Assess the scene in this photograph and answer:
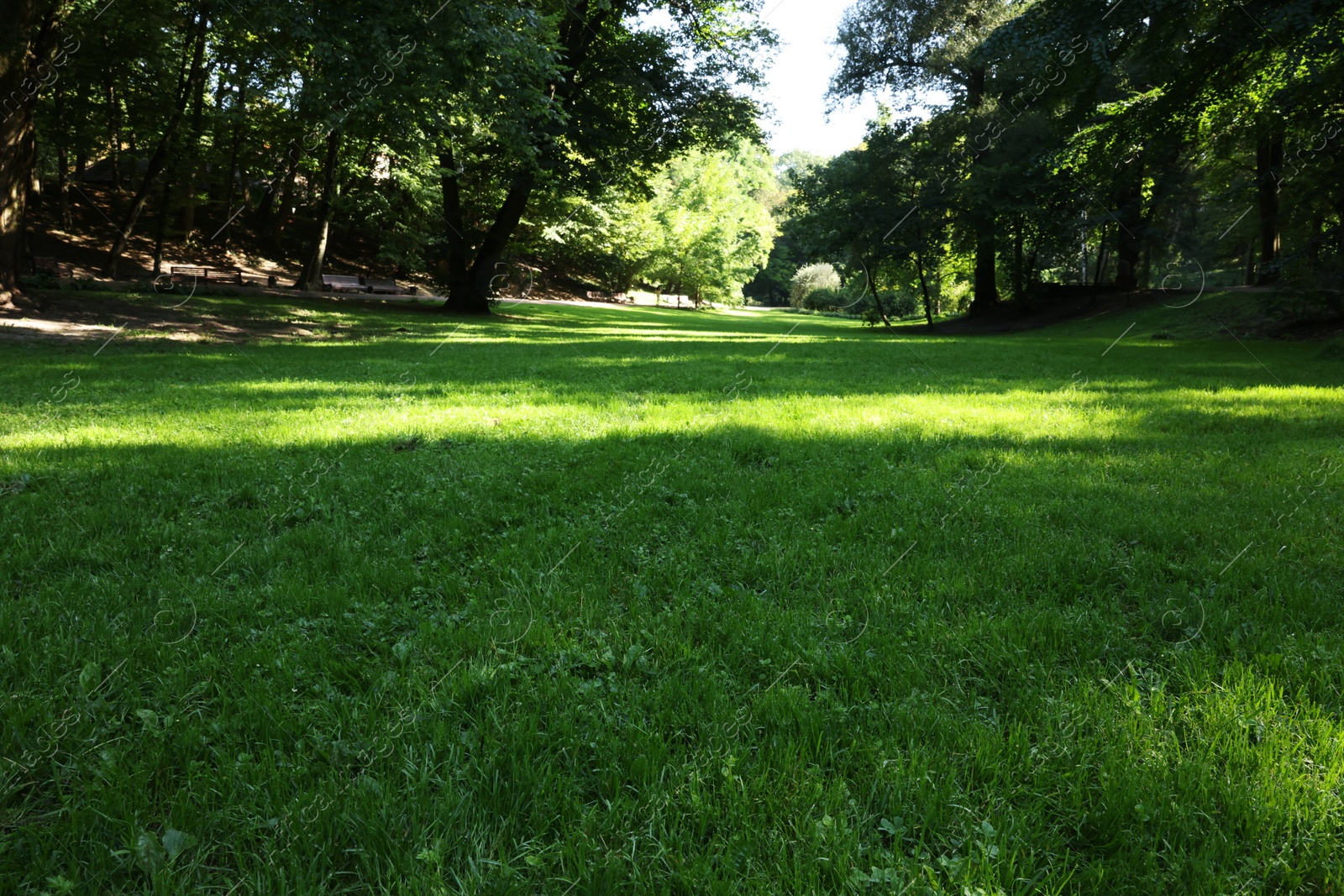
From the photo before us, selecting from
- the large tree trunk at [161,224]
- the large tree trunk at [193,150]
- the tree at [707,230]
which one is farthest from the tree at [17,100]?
the tree at [707,230]

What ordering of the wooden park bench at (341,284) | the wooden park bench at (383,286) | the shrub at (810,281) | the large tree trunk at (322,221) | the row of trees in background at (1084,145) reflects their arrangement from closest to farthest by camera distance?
the row of trees in background at (1084,145)
the large tree trunk at (322,221)
the wooden park bench at (341,284)
the wooden park bench at (383,286)
the shrub at (810,281)

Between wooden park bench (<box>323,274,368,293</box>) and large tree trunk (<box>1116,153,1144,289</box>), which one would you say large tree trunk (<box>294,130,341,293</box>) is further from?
large tree trunk (<box>1116,153,1144,289</box>)

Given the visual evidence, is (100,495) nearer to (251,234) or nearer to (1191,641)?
(1191,641)

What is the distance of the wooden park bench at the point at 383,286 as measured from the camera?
33.6 meters

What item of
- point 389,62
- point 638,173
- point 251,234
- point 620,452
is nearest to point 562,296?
point 251,234

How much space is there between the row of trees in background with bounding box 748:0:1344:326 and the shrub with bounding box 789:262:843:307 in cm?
2508

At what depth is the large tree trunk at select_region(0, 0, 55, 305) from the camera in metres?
13.5

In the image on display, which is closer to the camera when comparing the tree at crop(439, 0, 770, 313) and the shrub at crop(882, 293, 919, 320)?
the tree at crop(439, 0, 770, 313)

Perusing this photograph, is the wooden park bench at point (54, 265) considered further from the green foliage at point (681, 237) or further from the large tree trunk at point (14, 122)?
the green foliage at point (681, 237)

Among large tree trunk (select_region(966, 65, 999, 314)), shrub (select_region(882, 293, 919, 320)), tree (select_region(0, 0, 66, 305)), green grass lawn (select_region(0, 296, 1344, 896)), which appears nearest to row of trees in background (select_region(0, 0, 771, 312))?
tree (select_region(0, 0, 66, 305))

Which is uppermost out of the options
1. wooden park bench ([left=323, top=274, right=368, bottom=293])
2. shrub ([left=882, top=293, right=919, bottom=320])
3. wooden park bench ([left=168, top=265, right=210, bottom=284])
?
shrub ([left=882, top=293, right=919, bottom=320])

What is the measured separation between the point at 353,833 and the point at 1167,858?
2283 millimetres

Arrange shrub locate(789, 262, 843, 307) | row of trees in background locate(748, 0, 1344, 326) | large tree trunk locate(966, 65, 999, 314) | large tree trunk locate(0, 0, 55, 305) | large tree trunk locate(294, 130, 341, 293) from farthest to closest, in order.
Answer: shrub locate(789, 262, 843, 307) → large tree trunk locate(966, 65, 999, 314) → large tree trunk locate(294, 130, 341, 293) → large tree trunk locate(0, 0, 55, 305) → row of trees in background locate(748, 0, 1344, 326)

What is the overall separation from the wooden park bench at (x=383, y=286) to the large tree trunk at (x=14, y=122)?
56.8 ft
